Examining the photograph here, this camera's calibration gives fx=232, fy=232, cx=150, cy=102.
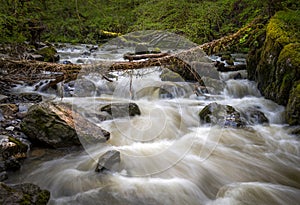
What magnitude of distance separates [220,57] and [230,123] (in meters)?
6.72

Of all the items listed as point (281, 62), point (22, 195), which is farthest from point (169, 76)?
point (22, 195)

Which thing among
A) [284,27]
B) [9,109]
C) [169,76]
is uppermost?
[284,27]

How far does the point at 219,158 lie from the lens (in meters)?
4.80

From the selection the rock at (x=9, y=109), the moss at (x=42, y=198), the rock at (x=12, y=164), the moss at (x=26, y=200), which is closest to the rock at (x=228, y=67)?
the rock at (x=9, y=109)

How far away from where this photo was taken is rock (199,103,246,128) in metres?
6.01

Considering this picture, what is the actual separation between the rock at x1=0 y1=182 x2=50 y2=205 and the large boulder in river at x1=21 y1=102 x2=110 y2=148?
1523 mm

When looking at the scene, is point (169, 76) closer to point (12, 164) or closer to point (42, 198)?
point (12, 164)

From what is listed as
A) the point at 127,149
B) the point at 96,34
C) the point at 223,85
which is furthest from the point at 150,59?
the point at 96,34

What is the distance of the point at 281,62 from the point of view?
6184 mm

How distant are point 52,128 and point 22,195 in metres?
1.88

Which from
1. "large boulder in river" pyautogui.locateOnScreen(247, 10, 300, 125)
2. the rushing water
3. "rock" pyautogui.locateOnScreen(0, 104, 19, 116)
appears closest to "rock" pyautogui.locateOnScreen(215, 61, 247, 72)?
"large boulder in river" pyautogui.locateOnScreen(247, 10, 300, 125)

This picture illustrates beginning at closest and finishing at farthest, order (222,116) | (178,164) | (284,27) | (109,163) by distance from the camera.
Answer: (109,163) → (178,164) → (222,116) → (284,27)

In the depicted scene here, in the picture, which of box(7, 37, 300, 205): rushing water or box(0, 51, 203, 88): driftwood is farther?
box(0, 51, 203, 88): driftwood

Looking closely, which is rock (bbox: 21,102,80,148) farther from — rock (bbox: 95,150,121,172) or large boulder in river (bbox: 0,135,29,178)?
rock (bbox: 95,150,121,172)
